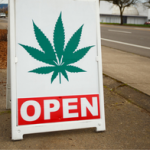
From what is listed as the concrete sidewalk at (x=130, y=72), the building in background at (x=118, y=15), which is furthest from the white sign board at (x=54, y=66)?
the building in background at (x=118, y=15)

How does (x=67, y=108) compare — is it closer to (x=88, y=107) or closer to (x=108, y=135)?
(x=88, y=107)

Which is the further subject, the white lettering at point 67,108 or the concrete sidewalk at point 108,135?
the white lettering at point 67,108

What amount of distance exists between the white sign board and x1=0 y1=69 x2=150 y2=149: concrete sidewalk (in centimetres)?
13

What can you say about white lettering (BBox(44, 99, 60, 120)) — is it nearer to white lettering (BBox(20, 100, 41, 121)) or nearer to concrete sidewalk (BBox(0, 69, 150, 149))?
white lettering (BBox(20, 100, 41, 121))

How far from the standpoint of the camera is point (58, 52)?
9.99ft

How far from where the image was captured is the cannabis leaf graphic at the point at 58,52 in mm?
2973

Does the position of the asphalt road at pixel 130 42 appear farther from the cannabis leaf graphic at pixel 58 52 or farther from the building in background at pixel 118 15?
the building in background at pixel 118 15

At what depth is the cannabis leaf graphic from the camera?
2973 millimetres

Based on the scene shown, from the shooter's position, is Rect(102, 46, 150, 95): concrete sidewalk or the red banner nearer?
the red banner

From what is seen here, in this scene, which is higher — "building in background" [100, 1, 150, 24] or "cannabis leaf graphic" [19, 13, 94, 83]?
"building in background" [100, 1, 150, 24]

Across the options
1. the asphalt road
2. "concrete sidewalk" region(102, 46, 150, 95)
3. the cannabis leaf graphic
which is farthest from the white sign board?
the asphalt road

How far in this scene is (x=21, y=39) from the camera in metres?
2.91

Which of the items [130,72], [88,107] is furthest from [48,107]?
[130,72]

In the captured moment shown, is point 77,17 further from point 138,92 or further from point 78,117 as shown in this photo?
point 138,92
